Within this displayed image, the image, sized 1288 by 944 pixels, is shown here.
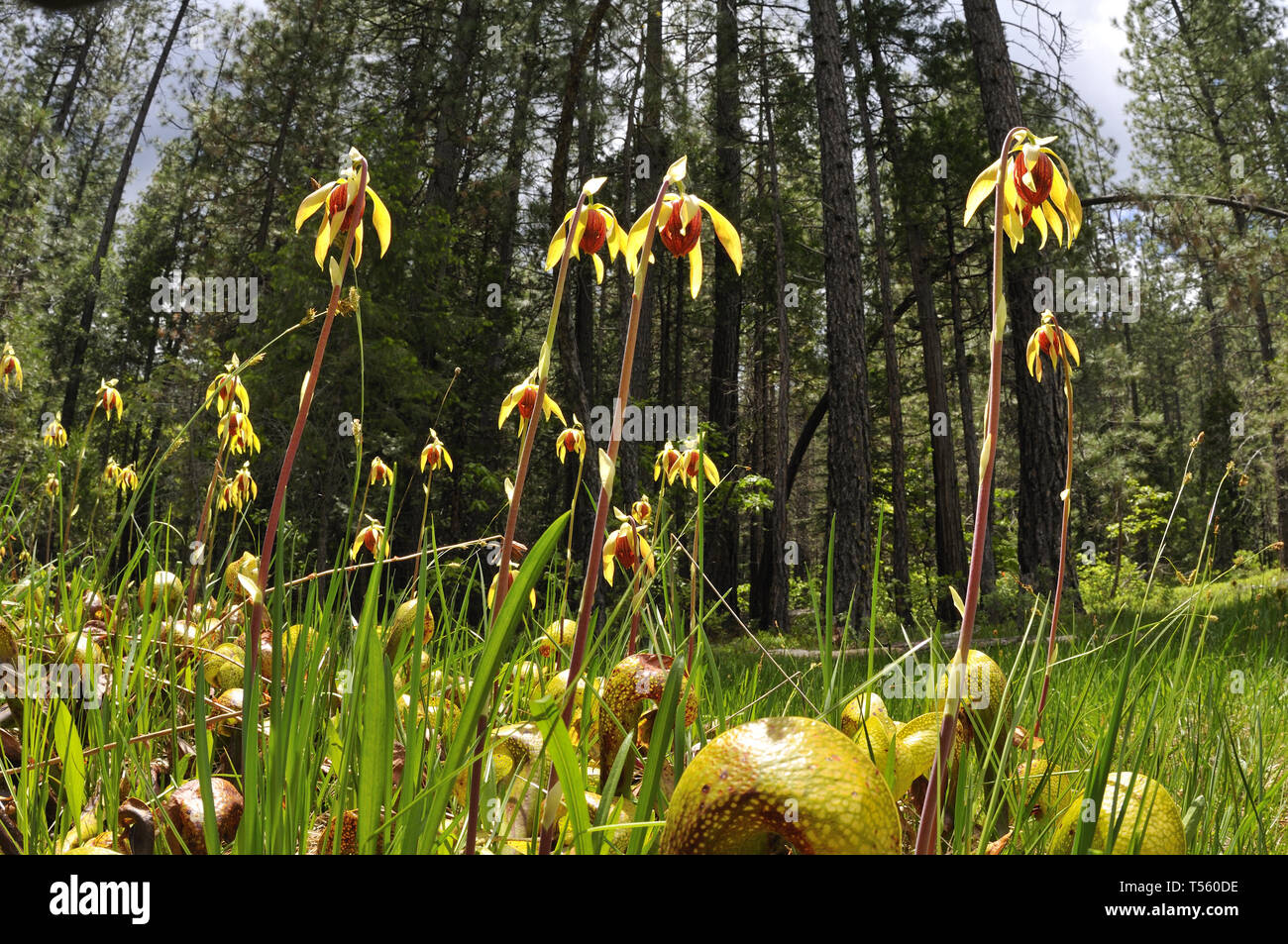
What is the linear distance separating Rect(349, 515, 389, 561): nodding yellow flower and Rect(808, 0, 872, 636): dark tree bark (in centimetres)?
698

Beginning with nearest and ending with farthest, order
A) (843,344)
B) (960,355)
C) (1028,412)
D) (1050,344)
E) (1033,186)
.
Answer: (1033,186)
(1050,344)
(1028,412)
(843,344)
(960,355)

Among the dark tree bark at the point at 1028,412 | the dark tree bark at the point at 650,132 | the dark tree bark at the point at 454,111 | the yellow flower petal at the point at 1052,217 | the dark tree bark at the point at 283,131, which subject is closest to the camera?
the yellow flower petal at the point at 1052,217

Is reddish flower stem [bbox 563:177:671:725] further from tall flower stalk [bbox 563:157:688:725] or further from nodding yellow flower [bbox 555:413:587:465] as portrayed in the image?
nodding yellow flower [bbox 555:413:587:465]

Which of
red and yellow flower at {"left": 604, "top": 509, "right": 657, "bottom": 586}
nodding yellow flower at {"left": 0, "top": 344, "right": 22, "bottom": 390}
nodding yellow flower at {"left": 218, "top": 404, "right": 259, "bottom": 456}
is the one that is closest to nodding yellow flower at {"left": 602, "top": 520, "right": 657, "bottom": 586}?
red and yellow flower at {"left": 604, "top": 509, "right": 657, "bottom": 586}

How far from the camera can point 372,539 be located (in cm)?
238

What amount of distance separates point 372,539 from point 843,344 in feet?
24.7

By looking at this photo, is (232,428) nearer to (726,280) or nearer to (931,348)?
(931,348)

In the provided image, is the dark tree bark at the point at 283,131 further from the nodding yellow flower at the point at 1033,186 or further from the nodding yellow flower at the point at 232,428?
the nodding yellow flower at the point at 1033,186

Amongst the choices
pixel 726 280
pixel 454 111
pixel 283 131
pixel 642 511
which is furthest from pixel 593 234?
pixel 283 131

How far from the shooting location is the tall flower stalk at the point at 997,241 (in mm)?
474

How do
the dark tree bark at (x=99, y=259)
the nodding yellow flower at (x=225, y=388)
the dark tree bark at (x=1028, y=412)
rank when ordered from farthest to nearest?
1. the dark tree bark at (x=99, y=259)
2. the dark tree bark at (x=1028, y=412)
3. the nodding yellow flower at (x=225, y=388)

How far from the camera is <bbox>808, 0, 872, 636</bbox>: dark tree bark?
8.82m

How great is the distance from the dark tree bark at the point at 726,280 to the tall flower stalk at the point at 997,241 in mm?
13653

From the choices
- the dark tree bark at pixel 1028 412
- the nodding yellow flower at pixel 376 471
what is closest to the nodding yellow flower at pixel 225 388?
the nodding yellow flower at pixel 376 471
